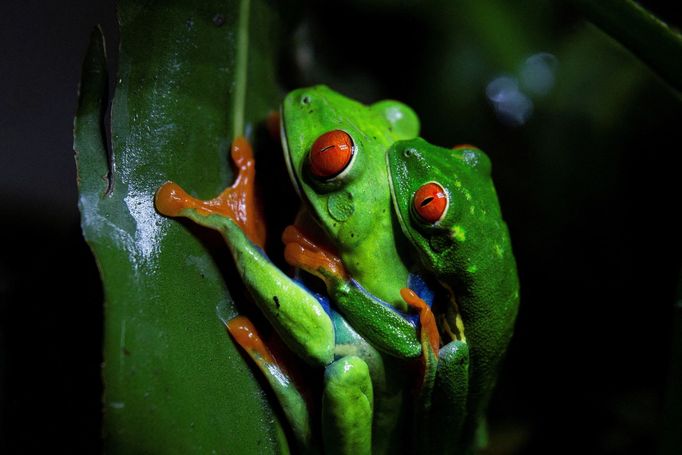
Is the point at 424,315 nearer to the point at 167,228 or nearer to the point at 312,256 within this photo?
the point at 312,256

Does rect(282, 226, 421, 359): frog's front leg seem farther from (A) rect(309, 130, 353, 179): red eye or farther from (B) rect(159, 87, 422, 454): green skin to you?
(A) rect(309, 130, 353, 179): red eye

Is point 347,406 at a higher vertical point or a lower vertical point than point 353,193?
lower

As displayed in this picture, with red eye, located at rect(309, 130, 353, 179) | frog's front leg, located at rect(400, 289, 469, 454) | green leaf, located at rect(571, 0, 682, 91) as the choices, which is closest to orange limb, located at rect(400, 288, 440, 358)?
frog's front leg, located at rect(400, 289, 469, 454)

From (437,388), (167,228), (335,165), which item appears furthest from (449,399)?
(167,228)

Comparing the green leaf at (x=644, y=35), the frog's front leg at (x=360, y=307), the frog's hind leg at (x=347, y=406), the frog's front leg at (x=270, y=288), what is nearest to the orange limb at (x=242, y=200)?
the frog's front leg at (x=270, y=288)

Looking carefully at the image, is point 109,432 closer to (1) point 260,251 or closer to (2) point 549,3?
(1) point 260,251

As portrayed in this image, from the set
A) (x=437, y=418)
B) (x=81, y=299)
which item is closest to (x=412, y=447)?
(x=437, y=418)
